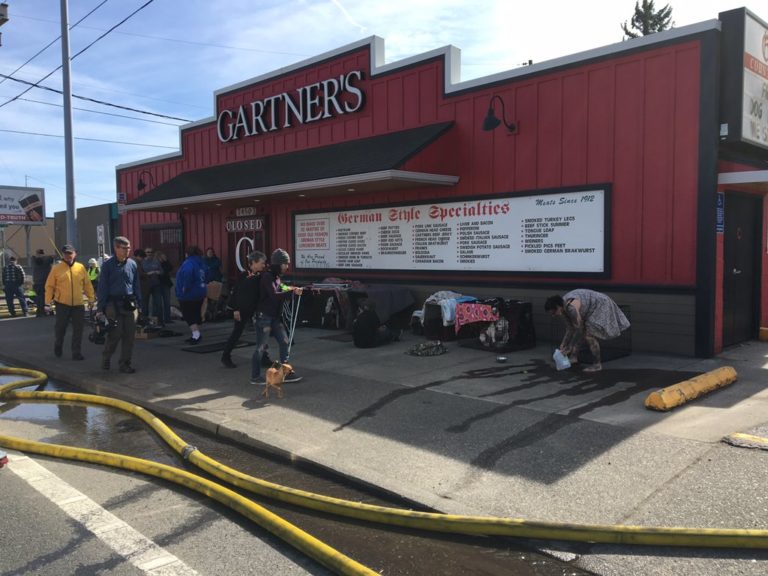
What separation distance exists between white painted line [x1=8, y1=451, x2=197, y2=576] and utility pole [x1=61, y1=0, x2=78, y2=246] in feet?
36.4

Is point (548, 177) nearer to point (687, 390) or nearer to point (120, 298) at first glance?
point (687, 390)

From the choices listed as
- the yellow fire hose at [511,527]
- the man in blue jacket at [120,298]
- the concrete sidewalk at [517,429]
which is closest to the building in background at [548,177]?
the concrete sidewalk at [517,429]

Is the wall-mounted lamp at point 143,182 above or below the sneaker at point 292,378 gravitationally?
above

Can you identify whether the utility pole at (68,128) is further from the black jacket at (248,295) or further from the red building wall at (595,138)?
the black jacket at (248,295)

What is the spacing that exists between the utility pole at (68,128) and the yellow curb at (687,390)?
13616 millimetres

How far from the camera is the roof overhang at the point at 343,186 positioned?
1051 centimetres

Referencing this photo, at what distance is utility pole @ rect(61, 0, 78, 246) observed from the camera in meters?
14.7

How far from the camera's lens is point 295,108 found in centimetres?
1453

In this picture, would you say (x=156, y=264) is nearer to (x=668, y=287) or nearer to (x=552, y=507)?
(x=668, y=287)

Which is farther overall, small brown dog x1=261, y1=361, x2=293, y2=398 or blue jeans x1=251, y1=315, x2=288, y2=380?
blue jeans x1=251, y1=315, x2=288, y2=380

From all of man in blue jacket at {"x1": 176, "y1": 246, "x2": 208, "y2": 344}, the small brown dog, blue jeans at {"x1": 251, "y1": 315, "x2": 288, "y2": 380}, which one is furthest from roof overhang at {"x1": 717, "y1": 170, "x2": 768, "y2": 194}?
man in blue jacket at {"x1": 176, "y1": 246, "x2": 208, "y2": 344}

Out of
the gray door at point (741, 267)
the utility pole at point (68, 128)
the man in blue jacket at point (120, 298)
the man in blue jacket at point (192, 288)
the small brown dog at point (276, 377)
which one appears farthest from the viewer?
the utility pole at point (68, 128)

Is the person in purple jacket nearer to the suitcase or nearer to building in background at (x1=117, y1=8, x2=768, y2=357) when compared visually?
building in background at (x1=117, y1=8, x2=768, y2=357)

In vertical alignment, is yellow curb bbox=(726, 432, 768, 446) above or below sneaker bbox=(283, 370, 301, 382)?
below
